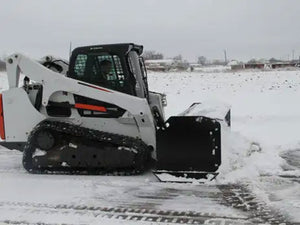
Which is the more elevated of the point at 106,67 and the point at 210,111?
the point at 106,67

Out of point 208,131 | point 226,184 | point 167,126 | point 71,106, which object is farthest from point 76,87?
point 226,184

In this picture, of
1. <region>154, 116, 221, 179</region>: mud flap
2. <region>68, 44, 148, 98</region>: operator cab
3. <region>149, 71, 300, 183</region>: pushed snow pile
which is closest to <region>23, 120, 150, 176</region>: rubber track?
<region>154, 116, 221, 179</region>: mud flap

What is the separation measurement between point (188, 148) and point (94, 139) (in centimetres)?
141

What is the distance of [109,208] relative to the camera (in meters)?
5.11

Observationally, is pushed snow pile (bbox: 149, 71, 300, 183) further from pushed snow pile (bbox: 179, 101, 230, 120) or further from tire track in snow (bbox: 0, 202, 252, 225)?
tire track in snow (bbox: 0, 202, 252, 225)

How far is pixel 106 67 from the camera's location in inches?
267

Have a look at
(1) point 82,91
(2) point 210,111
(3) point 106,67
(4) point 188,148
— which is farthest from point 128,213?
(2) point 210,111

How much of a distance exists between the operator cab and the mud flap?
104cm

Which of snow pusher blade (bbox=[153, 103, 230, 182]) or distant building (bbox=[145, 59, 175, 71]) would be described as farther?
distant building (bbox=[145, 59, 175, 71])

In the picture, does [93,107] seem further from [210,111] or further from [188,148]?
[210,111]

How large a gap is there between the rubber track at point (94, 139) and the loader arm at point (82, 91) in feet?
0.90

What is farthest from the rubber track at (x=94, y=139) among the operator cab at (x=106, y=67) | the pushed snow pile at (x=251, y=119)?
the pushed snow pile at (x=251, y=119)

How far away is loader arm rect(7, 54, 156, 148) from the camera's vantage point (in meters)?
6.61

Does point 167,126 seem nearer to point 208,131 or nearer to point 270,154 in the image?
point 208,131
